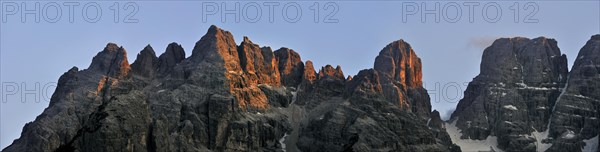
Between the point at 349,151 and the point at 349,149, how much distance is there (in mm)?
1762

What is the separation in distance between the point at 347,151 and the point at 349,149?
1.32 m

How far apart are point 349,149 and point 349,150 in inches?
39.6

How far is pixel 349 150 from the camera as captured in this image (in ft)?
547

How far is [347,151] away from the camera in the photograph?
547 ft

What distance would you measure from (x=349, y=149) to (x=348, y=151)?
1.78 meters

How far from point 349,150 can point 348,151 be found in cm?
78

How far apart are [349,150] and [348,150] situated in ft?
0.95

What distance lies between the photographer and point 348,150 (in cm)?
16712

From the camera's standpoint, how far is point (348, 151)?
166 meters

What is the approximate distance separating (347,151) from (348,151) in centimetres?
52

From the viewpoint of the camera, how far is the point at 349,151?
166 metres
